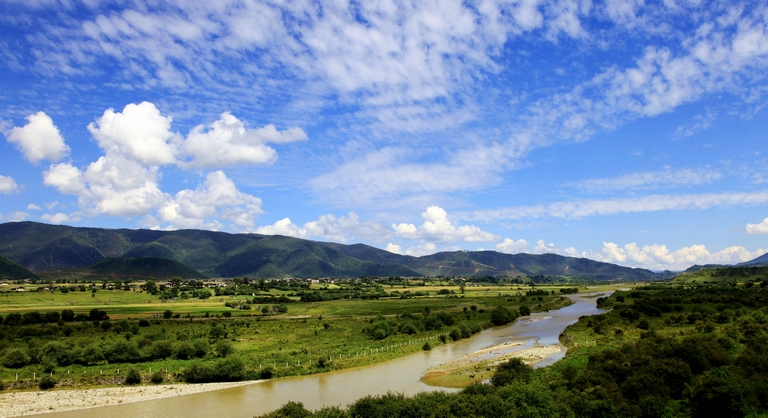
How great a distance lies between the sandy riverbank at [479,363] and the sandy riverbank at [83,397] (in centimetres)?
2034

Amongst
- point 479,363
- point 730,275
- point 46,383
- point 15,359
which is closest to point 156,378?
point 46,383

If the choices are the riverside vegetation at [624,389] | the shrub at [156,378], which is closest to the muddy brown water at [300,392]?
the shrub at [156,378]

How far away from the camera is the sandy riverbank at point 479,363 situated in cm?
4379

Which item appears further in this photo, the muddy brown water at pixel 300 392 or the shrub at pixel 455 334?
the shrub at pixel 455 334

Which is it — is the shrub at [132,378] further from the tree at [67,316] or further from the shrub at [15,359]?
the tree at [67,316]

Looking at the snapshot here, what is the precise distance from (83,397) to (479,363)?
38.4m

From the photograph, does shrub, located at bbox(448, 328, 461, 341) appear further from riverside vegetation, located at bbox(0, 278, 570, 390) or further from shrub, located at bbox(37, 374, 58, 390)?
shrub, located at bbox(37, 374, 58, 390)

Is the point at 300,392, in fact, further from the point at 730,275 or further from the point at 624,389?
the point at 730,275

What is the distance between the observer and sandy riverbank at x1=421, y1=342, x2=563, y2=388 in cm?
4379

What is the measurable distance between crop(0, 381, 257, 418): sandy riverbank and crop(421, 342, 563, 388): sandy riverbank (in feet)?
66.7

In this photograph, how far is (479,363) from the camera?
168ft

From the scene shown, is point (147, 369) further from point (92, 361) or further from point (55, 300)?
point (55, 300)

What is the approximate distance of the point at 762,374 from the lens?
30562 millimetres

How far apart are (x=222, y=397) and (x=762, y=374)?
40919 millimetres
